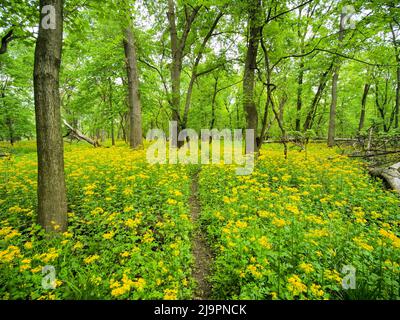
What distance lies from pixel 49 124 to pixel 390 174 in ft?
30.5

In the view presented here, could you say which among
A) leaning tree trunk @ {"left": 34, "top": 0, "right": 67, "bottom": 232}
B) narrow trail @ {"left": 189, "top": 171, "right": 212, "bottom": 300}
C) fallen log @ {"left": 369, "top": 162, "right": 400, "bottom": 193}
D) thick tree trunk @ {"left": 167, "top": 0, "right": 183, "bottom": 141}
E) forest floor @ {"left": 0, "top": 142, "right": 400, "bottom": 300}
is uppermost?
thick tree trunk @ {"left": 167, "top": 0, "right": 183, "bottom": 141}

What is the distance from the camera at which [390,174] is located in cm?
622

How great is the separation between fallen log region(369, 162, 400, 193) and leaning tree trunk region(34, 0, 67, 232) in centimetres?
851

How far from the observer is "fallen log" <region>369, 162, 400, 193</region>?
5.78 meters

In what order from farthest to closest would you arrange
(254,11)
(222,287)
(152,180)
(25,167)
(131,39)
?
(131,39) → (254,11) → (25,167) → (152,180) → (222,287)

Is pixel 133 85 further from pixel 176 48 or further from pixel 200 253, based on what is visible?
pixel 200 253

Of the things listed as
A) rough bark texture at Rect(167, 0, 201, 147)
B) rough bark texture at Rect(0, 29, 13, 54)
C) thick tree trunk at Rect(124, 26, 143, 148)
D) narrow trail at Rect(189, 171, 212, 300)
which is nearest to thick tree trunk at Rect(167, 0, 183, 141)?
rough bark texture at Rect(167, 0, 201, 147)

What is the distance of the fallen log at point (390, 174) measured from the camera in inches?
228

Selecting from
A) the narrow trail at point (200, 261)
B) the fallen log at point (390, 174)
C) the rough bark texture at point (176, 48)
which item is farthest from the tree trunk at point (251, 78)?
the narrow trail at point (200, 261)

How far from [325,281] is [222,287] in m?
1.43

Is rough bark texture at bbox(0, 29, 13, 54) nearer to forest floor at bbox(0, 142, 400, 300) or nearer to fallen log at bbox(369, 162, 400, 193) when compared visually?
forest floor at bbox(0, 142, 400, 300)
